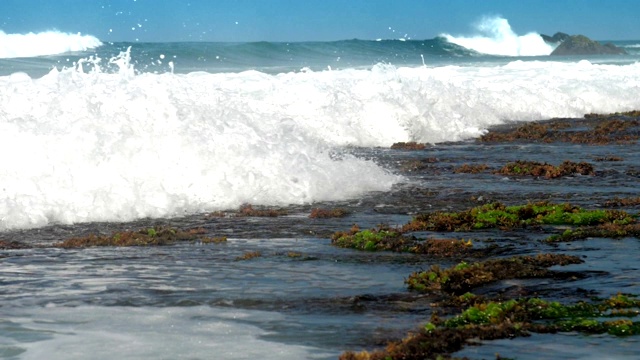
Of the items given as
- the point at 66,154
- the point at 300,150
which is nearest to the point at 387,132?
the point at 300,150

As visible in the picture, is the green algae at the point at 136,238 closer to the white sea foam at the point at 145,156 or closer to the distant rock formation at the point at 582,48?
the white sea foam at the point at 145,156

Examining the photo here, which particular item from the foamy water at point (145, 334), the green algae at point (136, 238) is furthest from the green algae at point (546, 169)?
the foamy water at point (145, 334)

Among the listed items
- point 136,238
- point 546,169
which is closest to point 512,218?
point 136,238

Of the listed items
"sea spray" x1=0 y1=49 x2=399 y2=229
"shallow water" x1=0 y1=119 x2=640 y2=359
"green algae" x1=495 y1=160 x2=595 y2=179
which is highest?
"sea spray" x1=0 y1=49 x2=399 y2=229

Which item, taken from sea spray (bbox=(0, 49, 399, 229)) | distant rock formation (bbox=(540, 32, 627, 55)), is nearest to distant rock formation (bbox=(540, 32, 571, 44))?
distant rock formation (bbox=(540, 32, 627, 55))

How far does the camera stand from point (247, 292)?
9.84 meters

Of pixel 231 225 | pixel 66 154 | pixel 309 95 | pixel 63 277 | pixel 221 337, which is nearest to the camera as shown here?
pixel 221 337

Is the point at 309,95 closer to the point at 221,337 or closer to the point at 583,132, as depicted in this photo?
the point at 583,132

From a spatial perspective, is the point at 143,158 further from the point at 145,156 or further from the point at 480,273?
the point at 480,273

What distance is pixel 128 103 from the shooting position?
1844 centimetres

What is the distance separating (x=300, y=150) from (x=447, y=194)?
295 centimetres

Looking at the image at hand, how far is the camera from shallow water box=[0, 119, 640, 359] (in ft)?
26.0

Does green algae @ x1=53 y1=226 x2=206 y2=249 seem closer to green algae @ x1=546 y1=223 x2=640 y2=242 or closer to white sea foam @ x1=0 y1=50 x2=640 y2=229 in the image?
white sea foam @ x1=0 y1=50 x2=640 y2=229

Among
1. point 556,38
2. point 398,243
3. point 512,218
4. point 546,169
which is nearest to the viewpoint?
point 398,243
